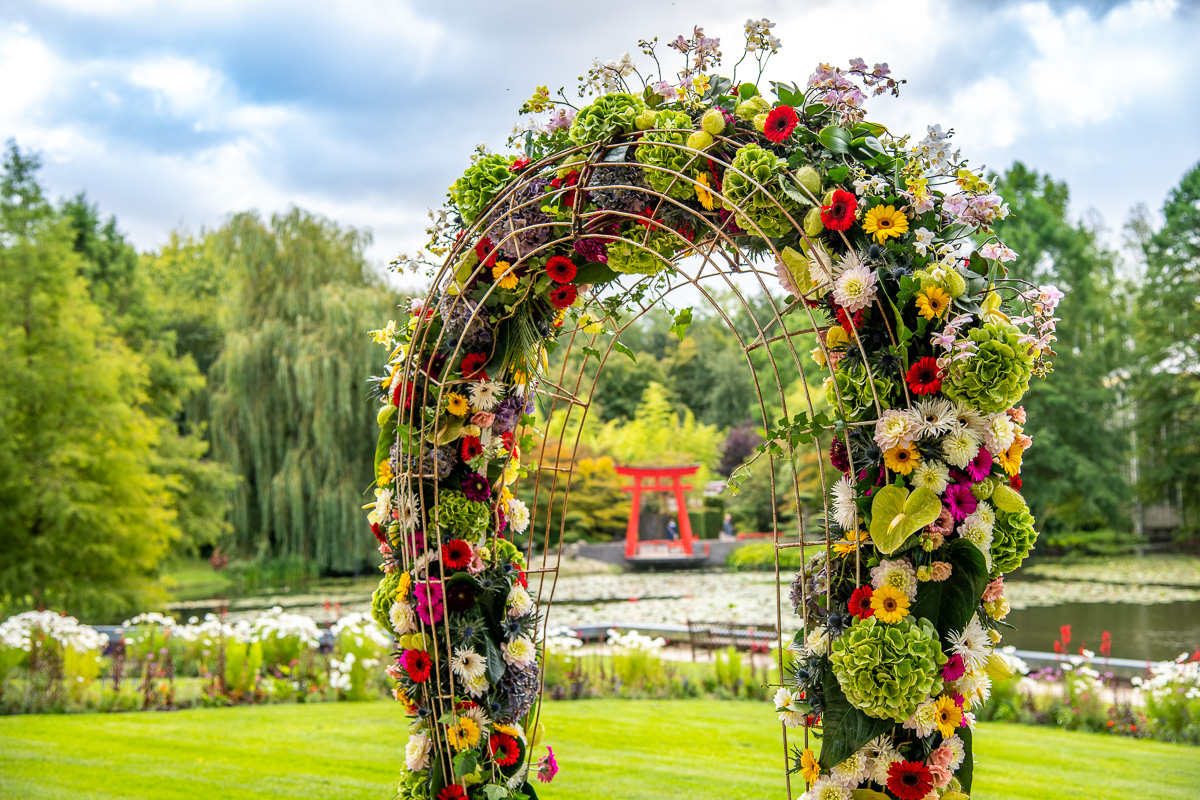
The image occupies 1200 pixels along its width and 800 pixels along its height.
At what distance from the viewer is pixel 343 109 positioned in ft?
42.5

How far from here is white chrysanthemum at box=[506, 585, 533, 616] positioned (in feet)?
8.57

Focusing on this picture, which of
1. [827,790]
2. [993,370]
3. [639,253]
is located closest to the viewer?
[993,370]

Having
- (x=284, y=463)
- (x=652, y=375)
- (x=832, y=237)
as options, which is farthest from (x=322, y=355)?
(x=652, y=375)

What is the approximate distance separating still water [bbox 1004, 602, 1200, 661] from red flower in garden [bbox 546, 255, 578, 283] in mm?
7634

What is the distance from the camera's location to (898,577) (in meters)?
1.72

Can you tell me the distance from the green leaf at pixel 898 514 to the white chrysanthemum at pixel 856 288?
379 millimetres

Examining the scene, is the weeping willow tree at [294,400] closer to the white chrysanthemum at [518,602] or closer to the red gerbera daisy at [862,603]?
the white chrysanthemum at [518,602]

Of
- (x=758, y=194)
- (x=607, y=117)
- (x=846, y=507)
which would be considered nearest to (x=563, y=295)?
(x=607, y=117)

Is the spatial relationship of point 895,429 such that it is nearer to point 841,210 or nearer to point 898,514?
point 898,514

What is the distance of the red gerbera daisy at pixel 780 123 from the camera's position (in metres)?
1.92

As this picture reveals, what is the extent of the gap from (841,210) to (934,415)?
1.52 ft

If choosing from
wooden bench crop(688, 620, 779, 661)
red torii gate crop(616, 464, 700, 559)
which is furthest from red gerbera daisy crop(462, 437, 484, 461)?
red torii gate crop(616, 464, 700, 559)

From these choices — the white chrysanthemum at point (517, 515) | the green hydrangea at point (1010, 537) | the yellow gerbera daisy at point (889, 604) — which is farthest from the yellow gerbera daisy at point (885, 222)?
the white chrysanthemum at point (517, 515)

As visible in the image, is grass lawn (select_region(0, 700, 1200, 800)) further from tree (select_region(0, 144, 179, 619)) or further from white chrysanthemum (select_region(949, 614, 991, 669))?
tree (select_region(0, 144, 179, 619))
